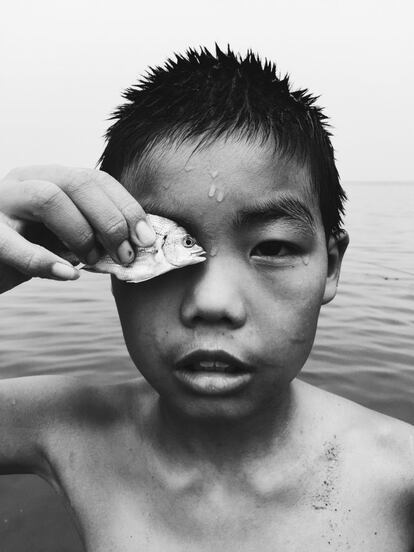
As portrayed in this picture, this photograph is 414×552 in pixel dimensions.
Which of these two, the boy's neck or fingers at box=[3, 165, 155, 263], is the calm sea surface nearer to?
the boy's neck

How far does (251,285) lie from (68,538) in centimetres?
160

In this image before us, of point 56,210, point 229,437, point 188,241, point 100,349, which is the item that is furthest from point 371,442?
point 100,349

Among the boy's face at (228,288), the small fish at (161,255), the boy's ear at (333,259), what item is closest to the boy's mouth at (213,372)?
the boy's face at (228,288)

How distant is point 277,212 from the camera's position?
5.48ft

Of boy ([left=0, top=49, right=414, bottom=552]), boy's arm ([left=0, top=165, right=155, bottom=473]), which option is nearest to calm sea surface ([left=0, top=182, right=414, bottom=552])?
boy ([left=0, top=49, right=414, bottom=552])

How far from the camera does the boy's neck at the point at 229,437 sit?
6.29 ft

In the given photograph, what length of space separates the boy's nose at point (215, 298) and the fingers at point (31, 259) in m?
0.36

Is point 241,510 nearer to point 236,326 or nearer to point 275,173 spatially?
point 236,326

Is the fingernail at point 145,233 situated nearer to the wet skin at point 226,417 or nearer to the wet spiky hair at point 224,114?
the wet skin at point 226,417

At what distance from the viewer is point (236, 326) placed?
1.59m

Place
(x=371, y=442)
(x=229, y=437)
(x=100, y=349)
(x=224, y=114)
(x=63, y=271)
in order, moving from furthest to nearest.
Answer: (x=100, y=349)
(x=371, y=442)
(x=229, y=437)
(x=224, y=114)
(x=63, y=271)

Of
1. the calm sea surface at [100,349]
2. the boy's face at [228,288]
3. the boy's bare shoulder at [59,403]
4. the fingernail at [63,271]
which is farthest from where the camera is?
the calm sea surface at [100,349]

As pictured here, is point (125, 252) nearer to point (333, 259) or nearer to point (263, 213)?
point (263, 213)

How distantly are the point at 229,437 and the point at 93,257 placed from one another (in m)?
0.84
